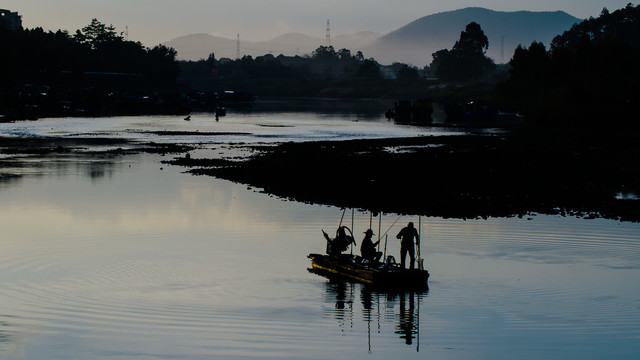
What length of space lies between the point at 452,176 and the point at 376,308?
112 ft

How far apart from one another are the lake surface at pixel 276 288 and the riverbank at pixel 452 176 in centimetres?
332

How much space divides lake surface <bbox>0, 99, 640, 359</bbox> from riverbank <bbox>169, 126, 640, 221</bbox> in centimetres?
332

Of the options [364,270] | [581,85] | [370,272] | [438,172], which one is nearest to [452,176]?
[438,172]

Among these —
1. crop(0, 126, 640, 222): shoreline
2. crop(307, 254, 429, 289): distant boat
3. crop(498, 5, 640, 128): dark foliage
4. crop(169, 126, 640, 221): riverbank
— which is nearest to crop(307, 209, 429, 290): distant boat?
crop(307, 254, 429, 289): distant boat

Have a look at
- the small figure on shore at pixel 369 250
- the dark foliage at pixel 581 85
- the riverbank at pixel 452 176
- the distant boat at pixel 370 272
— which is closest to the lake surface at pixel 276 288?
the distant boat at pixel 370 272

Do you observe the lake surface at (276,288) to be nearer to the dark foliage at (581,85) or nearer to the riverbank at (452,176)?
the riverbank at (452,176)

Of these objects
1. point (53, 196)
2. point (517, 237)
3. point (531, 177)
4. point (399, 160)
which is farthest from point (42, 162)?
point (517, 237)

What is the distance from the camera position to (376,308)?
91.0 ft

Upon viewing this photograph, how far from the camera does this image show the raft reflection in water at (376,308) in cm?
2539

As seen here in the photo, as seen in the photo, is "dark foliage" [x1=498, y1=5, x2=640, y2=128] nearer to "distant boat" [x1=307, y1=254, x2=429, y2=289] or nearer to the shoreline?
the shoreline

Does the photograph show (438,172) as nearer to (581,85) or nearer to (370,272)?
(370,272)

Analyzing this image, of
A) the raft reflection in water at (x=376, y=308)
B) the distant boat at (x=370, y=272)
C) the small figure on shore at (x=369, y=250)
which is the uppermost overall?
the small figure on shore at (x=369, y=250)

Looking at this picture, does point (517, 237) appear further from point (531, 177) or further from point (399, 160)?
point (399, 160)

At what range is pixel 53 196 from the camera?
5297 cm
